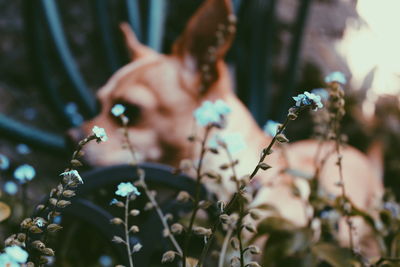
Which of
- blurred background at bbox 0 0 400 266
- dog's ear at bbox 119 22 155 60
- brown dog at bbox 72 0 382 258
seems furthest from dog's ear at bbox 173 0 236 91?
blurred background at bbox 0 0 400 266

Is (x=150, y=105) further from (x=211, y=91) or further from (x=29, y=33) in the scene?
(x=29, y=33)

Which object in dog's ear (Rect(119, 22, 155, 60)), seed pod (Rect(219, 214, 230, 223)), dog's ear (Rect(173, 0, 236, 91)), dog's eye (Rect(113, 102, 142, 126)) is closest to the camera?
seed pod (Rect(219, 214, 230, 223))

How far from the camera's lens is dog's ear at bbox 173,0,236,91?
3.51 feet

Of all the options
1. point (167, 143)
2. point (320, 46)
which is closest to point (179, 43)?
point (167, 143)

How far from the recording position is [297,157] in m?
1.53

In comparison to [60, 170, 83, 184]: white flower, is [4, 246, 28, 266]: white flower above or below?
below

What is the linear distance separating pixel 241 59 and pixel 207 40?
78cm

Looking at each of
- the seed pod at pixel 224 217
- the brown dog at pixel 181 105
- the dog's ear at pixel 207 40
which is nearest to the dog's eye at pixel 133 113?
the brown dog at pixel 181 105

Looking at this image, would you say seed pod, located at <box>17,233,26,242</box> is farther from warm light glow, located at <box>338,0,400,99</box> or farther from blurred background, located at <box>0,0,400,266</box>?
warm light glow, located at <box>338,0,400,99</box>

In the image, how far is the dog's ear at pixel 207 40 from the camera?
3.51ft

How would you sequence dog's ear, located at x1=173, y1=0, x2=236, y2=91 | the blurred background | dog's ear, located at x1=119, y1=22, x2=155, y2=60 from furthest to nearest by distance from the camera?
1. the blurred background
2. dog's ear, located at x1=119, y1=22, x2=155, y2=60
3. dog's ear, located at x1=173, y1=0, x2=236, y2=91

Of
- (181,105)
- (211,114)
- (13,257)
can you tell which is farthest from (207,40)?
(13,257)

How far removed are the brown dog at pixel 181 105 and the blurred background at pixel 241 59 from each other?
30 cm

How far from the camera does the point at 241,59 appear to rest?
194cm
